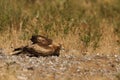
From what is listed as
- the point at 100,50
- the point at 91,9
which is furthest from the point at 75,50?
the point at 91,9

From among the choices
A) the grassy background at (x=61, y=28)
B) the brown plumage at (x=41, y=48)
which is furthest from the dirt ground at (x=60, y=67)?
the grassy background at (x=61, y=28)

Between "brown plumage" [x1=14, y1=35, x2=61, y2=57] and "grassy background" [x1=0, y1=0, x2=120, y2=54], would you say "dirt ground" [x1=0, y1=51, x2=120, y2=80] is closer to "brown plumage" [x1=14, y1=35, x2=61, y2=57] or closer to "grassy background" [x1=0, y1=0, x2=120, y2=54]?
"brown plumage" [x1=14, y1=35, x2=61, y2=57]

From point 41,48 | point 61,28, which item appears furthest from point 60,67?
point 61,28

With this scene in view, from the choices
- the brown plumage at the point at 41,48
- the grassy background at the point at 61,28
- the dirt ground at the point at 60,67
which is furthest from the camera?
the grassy background at the point at 61,28

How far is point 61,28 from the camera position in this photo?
1294 cm

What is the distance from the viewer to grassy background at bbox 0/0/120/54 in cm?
1193

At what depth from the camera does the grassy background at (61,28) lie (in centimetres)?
1193

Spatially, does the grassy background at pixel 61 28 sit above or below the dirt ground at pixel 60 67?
above

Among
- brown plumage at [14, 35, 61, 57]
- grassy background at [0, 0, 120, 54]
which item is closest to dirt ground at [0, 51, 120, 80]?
brown plumage at [14, 35, 61, 57]

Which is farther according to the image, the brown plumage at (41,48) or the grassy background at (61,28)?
the grassy background at (61,28)

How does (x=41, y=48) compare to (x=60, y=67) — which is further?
(x=41, y=48)

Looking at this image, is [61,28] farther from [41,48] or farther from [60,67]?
[60,67]

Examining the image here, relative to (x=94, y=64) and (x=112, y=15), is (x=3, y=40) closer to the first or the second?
(x=94, y=64)

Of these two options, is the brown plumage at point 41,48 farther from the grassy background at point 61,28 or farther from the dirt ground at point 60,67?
the grassy background at point 61,28
